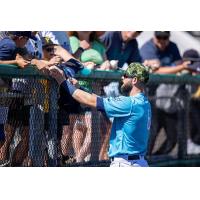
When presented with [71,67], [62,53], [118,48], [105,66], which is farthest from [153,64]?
[71,67]

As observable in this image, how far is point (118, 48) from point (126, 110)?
312 centimetres

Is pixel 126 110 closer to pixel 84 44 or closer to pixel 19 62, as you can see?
pixel 19 62

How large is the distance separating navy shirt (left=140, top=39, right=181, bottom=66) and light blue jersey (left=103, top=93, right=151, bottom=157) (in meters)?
3.69

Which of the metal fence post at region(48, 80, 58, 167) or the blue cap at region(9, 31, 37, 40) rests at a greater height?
the blue cap at region(9, 31, 37, 40)

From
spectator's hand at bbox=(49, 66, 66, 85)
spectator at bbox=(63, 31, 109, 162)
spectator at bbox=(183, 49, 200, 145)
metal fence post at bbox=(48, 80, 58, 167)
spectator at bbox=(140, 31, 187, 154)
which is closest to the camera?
spectator's hand at bbox=(49, 66, 66, 85)

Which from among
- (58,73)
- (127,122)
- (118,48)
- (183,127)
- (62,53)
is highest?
(118,48)

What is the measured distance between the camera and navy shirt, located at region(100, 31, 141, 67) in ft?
35.6

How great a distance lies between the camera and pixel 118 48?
10.9 m

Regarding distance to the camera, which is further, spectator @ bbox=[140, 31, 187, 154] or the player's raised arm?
spectator @ bbox=[140, 31, 187, 154]

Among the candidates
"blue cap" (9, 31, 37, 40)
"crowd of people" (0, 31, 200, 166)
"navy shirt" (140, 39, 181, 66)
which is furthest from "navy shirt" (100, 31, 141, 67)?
"blue cap" (9, 31, 37, 40)

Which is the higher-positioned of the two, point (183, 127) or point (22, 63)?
point (22, 63)

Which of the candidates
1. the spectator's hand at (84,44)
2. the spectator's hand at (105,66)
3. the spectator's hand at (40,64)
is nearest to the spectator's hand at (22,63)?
the spectator's hand at (40,64)

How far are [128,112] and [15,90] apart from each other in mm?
1163

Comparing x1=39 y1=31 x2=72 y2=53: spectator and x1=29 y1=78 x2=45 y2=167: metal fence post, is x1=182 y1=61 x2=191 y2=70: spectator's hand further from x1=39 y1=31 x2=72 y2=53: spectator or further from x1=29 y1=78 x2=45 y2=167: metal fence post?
x1=29 y1=78 x2=45 y2=167: metal fence post
